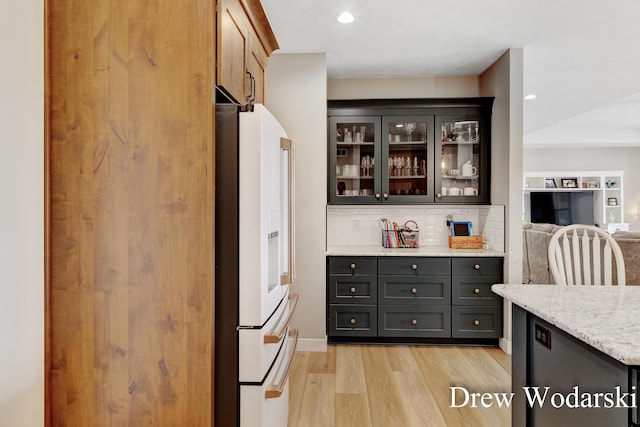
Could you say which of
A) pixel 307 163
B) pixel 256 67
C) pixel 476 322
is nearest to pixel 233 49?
pixel 256 67

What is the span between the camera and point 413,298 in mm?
3604

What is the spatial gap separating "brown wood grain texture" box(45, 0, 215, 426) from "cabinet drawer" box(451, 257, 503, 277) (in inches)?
104

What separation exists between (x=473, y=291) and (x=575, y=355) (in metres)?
2.39

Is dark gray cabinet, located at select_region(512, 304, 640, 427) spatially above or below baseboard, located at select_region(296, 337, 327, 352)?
above

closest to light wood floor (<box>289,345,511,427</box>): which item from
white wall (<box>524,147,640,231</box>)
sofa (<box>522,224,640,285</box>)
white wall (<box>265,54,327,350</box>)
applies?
white wall (<box>265,54,327,350</box>)

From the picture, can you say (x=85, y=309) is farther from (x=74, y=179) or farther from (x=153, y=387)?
(x=74, y=179)

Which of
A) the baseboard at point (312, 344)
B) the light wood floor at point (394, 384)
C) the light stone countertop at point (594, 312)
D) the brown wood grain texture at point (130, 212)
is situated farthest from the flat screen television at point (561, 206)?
the brown wood grain texture at point (130, 212)

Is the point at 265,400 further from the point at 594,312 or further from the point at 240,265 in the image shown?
the point at 594,312

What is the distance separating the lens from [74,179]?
153cm

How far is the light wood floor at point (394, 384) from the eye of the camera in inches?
92.9

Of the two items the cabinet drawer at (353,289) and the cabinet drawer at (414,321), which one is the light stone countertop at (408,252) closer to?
the cabinet drawer at (353,289)

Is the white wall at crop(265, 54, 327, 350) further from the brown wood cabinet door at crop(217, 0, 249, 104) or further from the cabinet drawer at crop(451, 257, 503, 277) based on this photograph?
the brown wood cabinet door at crop(217, 0, 249, 104)

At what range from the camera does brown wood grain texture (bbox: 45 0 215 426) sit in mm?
1511
